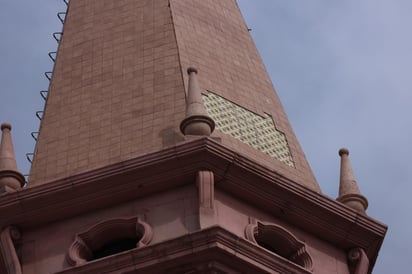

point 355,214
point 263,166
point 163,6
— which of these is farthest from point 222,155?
point 163,6

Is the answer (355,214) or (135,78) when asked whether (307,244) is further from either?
(135,78)

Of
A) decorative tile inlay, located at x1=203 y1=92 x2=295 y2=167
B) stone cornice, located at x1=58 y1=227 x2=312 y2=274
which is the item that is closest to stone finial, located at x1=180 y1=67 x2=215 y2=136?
decorative tile inlay, located at x1=203 y1=92 x2=295 y2=167

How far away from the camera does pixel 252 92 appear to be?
146 ft

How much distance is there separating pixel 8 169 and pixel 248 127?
5.95 m

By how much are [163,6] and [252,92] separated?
3.36 meters

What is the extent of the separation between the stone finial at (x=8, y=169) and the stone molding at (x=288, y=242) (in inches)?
216

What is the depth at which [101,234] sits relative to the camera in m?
39.8

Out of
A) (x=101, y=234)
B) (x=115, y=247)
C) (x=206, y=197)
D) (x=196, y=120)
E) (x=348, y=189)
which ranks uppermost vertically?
(x=196, y=120)

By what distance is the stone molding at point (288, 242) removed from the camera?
131 ft

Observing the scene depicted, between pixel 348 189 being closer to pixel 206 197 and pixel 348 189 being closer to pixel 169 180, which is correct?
pixel 206 197

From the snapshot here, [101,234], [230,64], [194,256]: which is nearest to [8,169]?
[101,234]

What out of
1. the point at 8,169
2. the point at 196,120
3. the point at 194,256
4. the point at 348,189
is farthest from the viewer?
the point at 348,189

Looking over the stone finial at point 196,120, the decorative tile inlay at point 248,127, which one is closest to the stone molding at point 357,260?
the decorative tile inlay at point 248,127

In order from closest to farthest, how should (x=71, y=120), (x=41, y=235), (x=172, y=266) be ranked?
(x=172, y=266)
(x=41, y=235)
(x=71, y=120)
